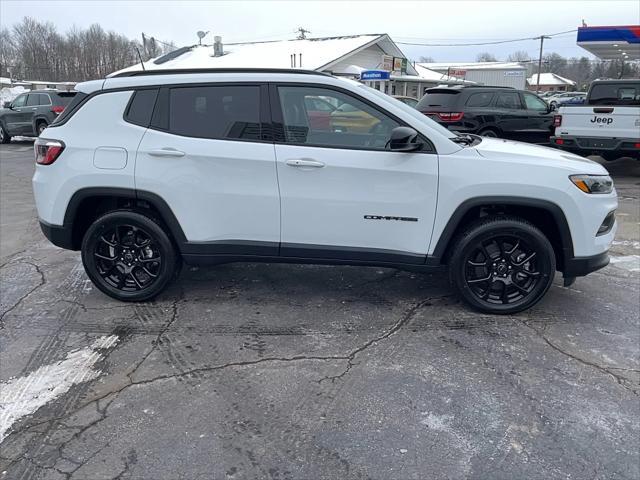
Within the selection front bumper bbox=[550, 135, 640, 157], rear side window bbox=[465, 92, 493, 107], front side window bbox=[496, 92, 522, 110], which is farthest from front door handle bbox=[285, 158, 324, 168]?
front side window bbox=[496, 92, 522, 110]

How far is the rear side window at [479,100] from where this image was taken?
11.9 meters

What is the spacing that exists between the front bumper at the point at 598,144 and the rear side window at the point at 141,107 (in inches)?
347

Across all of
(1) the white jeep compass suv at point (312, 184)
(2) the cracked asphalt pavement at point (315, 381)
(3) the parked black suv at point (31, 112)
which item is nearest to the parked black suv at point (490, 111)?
(2) the cracked asphalt pavement at point (315, 381)

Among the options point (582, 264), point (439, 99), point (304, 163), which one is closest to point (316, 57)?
point (439, 99)

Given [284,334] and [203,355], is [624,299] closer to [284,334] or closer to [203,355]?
[284,334]

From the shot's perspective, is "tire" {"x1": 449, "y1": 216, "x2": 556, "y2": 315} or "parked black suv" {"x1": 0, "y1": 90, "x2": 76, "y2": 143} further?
"parked black suv" {"x1": 0, "y1": 90, "x2": 76, "y2": 143}

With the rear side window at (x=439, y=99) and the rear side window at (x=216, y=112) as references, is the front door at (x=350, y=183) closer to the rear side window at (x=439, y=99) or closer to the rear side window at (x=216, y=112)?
the rear side window at (x=216, y=112)

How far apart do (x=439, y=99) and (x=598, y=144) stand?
370 centimetres

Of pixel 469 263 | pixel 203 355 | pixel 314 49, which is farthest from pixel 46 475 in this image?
pixel 314 49

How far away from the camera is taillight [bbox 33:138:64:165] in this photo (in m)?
4.00

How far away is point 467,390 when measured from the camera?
3.10 metres

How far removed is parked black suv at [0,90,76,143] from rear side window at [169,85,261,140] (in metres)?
13.7

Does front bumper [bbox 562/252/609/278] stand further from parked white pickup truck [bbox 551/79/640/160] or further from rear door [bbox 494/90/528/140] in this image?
rear door [bbox 494/90/528/140]

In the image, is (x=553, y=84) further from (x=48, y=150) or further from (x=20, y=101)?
(x=48, y=150)
